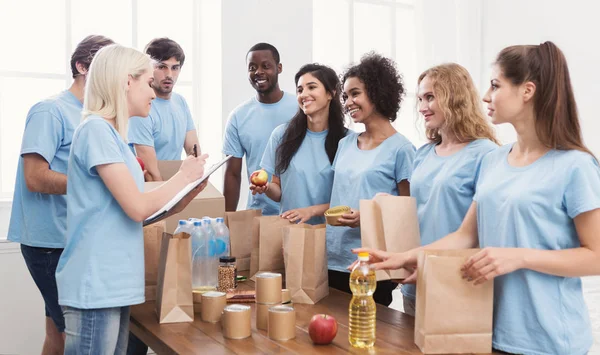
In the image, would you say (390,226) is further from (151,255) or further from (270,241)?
(151,255)

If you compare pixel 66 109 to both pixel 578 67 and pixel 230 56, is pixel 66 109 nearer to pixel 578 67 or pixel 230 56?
pixel 230 56

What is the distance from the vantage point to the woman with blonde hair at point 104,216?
1604mm

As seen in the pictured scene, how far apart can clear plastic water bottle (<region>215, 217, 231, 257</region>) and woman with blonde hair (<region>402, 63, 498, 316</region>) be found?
65 centimetres

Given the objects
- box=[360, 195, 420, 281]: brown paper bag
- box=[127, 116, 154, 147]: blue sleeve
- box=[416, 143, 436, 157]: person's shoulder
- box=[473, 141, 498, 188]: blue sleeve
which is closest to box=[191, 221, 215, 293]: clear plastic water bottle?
box=[360, 195, 420, 281]: brown paper bag

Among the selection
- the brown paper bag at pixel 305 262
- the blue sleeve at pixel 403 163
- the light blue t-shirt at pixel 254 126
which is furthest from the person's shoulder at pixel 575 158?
the light blue t-shirt at pixel 254 126

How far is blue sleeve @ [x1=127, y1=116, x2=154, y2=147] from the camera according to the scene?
9.80 ft

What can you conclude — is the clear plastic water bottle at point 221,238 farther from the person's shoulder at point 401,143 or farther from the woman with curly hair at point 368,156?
the person's shoulder at point 401,143

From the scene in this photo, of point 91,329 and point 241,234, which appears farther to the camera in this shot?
Answer: point 241,234

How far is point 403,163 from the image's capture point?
235cm

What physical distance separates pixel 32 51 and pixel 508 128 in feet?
14.2

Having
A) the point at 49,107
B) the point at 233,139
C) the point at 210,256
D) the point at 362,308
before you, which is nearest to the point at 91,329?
the point at 210,256

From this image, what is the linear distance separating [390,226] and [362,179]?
545 mm

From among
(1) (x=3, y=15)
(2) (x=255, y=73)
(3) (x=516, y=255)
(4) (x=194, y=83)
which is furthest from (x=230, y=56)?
(3) (x=516, y=255)

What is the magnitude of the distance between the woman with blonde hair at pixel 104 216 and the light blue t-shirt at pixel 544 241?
885 mm
